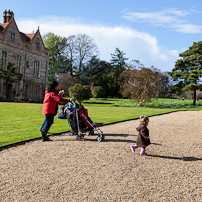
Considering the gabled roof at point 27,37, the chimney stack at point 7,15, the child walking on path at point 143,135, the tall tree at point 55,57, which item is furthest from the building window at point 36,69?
the child walking on path at point 143,135

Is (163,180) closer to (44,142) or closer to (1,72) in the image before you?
(44,142)

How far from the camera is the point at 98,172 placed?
13.6 feet

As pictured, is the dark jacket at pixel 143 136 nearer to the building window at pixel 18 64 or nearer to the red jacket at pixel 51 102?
the red jacket at pixel 51 102

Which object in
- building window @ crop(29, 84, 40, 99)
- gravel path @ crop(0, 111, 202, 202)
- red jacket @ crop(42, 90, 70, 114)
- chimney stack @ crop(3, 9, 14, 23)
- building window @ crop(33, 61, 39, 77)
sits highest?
chimney stack @ crop(3, 9, 14, 23)

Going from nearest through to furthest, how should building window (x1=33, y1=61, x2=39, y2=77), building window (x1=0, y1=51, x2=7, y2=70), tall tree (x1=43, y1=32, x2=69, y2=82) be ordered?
building window (x1=0, y1=51, x2=7, y2=70), building window (x1=33, y1=61, x2=39, y2=77), tall tree (x1=43, y1=32, x2=69, y2=82)

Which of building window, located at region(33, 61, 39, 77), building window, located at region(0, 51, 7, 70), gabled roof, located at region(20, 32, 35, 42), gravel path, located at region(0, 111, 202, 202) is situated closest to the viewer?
gravel path, located at region(0, 111, 202, 202)

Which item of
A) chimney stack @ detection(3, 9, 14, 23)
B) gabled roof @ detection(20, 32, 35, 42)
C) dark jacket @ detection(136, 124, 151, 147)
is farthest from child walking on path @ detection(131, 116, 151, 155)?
chimney stack @ detection(3, 9, 14, 23)

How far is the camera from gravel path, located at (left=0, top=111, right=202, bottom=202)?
10.7 feet

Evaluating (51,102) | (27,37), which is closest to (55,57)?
(27,37)

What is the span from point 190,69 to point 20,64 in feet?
77.7

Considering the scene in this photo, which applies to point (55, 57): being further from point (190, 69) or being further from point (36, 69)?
point (190, 69)

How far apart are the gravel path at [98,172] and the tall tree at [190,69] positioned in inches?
1106

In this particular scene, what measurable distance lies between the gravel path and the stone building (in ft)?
78.7

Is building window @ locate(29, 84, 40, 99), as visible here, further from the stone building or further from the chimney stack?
the chimney stack
